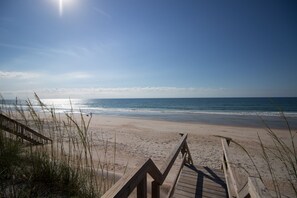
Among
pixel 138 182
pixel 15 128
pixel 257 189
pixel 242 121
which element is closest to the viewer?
pixel 257 189

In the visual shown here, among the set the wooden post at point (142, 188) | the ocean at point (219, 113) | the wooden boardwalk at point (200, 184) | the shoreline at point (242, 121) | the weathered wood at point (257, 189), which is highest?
the weathered wood at point (257, 189)

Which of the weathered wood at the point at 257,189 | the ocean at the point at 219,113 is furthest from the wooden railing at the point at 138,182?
the ocean at the point at 219,113

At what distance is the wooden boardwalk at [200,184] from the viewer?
364 centimetres

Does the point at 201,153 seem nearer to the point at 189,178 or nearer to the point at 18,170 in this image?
the point at 189,178

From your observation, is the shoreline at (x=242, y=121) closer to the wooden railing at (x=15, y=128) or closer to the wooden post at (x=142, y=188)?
the wooden railing at (x=15, y=128)

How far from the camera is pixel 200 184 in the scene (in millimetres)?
4012

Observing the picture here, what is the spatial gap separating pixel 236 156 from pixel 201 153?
1622 mm

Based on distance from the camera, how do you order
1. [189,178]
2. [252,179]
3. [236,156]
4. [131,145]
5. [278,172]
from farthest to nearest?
[131,145] < [236,156] < [278,172] < [189,178] < [252,179]

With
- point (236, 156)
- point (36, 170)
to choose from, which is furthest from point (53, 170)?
point (236, 156)

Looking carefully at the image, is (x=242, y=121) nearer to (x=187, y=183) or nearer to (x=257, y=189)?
(x=187, y=183)

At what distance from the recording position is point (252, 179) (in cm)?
164

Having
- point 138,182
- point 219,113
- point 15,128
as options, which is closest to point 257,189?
point 138,182

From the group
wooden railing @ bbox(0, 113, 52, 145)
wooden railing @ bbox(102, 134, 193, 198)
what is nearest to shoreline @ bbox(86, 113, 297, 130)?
wooden railing @ bbox(0, 113, 52, 145)

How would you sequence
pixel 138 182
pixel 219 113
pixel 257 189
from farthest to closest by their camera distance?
pixel 219 113
pixel 138 182
pixel 257 189
